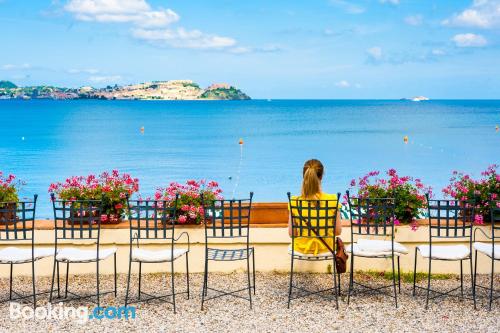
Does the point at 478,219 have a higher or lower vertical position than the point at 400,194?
lower

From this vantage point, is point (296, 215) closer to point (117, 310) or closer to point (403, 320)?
point (403, 320)

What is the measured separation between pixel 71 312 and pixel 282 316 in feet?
6.25

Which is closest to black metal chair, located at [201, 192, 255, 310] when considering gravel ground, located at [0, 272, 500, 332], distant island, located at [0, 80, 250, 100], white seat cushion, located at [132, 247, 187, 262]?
gravel ground, located at [0, 272, 500, 332]

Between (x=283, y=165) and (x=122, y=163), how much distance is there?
8.29 meters

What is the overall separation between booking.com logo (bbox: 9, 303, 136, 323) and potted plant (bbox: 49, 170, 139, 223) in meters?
1.44

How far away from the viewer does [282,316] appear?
238 inches

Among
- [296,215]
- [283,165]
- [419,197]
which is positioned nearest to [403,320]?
[296,215]

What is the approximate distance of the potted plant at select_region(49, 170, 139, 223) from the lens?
24.7 feet

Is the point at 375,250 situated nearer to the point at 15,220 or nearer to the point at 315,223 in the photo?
the point at 315,223

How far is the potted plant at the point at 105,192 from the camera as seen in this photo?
752 cm

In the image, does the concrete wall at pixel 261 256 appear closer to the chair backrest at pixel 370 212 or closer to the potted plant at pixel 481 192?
the potted plant at pixel 481 192

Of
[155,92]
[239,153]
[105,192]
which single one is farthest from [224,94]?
[105,192]

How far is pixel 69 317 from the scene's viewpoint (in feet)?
19.7

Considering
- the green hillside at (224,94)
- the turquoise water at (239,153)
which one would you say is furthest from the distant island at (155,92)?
the turquoise water at (239,153)
